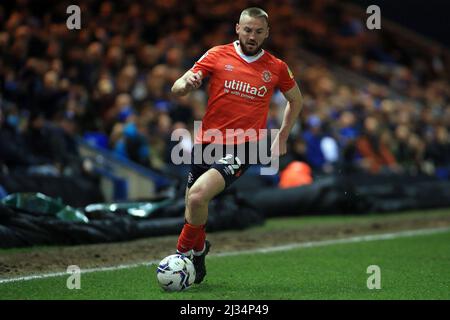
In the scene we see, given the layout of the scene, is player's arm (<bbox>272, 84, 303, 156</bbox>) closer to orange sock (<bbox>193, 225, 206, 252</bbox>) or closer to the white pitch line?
orange sock (<bbox>193, 225, 206, 252</bbox>)

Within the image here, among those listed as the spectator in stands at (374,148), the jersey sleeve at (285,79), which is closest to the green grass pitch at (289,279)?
the jersey sleeve at (285,79)

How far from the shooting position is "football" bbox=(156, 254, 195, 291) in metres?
6.30

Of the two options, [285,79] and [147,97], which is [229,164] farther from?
[147,97]

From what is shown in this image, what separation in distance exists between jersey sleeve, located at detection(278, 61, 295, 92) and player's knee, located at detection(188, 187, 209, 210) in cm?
139

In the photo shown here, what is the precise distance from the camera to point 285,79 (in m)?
7.04

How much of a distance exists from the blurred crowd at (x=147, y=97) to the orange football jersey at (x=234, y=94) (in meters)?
6.35

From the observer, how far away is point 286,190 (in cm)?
1418

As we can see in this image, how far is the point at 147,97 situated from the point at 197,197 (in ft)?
30.4

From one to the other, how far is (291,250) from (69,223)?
113 inches

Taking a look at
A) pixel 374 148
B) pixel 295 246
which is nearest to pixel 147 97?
Result: pixel 295 246

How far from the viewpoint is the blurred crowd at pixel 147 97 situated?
519 inches

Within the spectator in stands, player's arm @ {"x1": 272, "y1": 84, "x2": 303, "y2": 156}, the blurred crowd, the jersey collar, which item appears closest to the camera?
the jersey collar

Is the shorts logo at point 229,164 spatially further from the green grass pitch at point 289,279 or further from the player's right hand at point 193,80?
the green grass pitch at point 289,279

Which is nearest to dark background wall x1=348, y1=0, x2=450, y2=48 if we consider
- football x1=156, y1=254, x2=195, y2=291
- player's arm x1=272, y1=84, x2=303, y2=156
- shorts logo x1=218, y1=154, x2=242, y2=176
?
player's arm x1=272, y1=84, x2=303, y2=156
